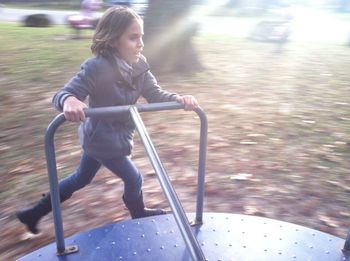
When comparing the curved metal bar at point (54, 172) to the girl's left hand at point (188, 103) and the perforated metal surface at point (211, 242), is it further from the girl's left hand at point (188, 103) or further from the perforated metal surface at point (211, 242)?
the girl's left hand at point (188, 103)

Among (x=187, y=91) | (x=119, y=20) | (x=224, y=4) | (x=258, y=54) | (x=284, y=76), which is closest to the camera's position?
(x=119, y=20)

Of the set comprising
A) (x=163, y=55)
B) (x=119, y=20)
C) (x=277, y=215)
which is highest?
(x=119, y=20)

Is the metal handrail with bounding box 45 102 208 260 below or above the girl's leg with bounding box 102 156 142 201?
above

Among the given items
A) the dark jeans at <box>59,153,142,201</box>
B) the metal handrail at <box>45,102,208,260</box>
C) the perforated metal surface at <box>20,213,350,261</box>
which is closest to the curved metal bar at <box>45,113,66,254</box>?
the metal handrail at <box>45,102,208,260</box>

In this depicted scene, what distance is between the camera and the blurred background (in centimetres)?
282

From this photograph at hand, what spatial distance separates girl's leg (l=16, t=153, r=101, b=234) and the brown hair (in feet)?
1.82

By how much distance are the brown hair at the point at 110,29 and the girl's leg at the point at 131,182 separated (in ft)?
1.77

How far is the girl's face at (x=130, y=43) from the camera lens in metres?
2.02

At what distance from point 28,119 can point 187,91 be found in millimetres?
1785

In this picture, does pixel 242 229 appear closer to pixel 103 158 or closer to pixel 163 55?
pixel 103 158

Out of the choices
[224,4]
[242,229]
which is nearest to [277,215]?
[242,229]

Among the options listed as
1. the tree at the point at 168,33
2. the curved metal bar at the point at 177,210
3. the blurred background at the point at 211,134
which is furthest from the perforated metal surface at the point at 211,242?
the tree at the point at 168,33

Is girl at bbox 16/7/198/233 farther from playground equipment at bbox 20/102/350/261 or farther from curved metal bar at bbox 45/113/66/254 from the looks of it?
playground equipment at bbox 20/102/350/261

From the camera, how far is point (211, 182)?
3.11 metres
